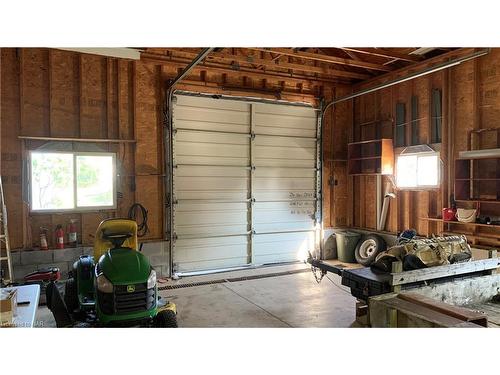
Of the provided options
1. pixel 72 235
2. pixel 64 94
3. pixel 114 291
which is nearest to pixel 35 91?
pixel 64 94

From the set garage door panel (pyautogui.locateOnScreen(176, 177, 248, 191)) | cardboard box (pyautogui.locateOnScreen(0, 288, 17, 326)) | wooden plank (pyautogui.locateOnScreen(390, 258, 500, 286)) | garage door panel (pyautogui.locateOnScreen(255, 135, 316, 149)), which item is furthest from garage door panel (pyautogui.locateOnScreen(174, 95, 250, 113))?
cardboard box (pyautogui.locateOnScreen(0, 288, 17, 326))

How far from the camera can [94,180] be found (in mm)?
6352

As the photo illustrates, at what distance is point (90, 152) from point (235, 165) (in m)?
2.72

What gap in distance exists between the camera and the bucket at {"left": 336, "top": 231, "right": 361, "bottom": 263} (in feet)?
26.5

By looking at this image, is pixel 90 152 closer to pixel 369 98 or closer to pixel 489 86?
pixel 369 98

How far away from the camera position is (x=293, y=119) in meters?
8.15

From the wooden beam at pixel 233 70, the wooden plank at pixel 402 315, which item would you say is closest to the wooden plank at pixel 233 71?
the wooden beam at pixel 233 70

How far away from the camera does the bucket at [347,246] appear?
809cm

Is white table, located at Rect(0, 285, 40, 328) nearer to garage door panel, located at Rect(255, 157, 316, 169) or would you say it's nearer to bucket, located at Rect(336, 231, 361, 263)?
garage door panel, located at Rect(255, 157, 316, 169)

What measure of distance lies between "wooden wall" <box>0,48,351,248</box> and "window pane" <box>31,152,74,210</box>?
172mm

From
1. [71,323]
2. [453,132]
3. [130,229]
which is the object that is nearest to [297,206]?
[453,132]

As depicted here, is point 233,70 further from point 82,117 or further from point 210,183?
point 82,117

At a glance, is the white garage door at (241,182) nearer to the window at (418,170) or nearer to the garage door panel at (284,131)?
the garage door panel at (284,131)

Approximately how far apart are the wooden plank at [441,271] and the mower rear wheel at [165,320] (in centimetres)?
225
